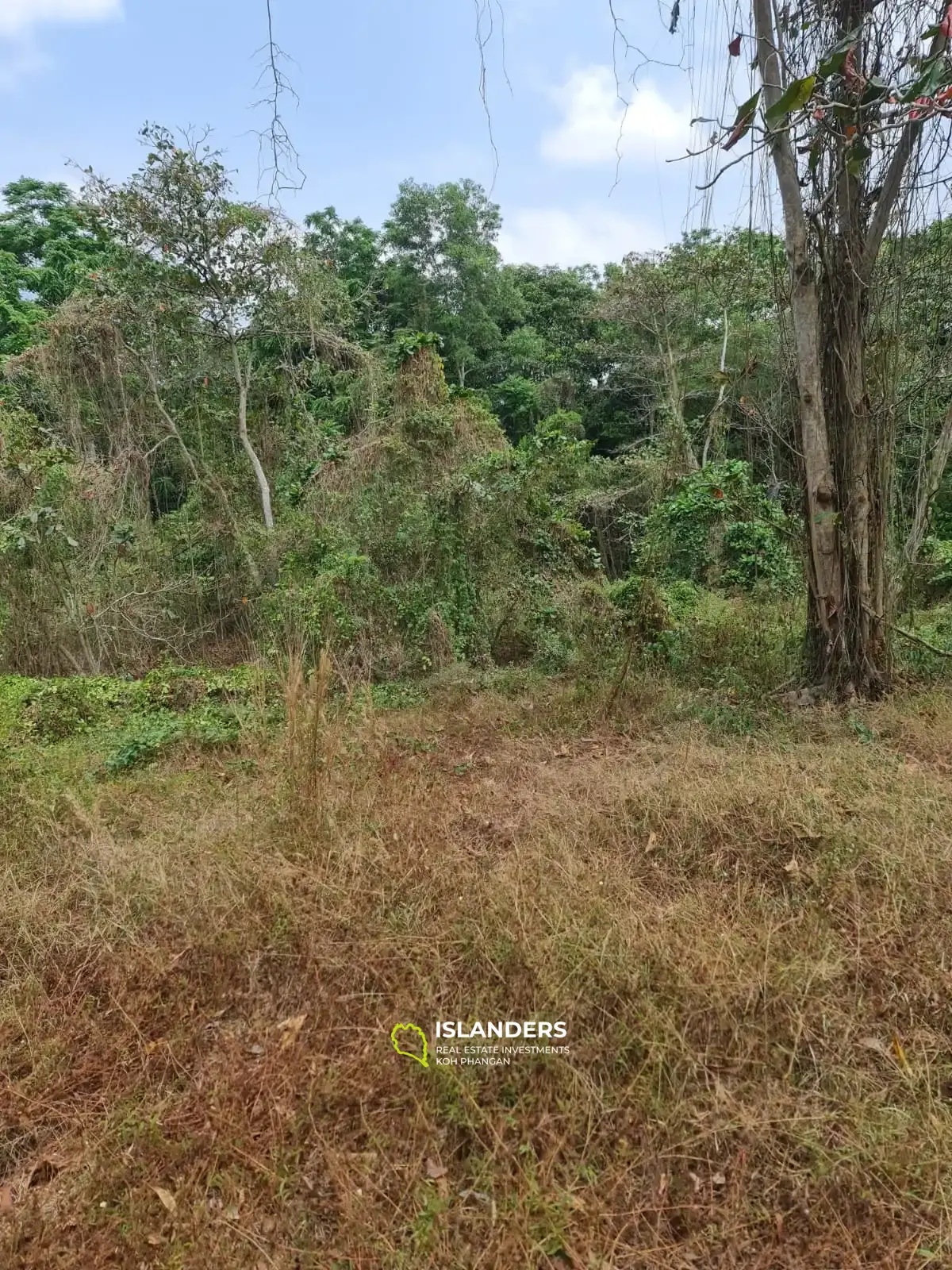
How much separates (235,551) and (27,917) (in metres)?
6.62

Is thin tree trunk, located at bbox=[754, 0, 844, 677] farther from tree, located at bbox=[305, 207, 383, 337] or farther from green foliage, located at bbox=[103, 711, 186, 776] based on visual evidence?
tree, located at bbox=[305, 207, 383, 337]

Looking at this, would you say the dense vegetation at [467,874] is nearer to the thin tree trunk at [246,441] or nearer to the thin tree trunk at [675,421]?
the thin tree trunk at [246,441]

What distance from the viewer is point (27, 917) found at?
6.86 ft

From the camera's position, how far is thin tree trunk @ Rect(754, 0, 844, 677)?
329cm

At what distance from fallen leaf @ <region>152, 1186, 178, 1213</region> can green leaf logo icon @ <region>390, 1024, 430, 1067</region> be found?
1.71 feet

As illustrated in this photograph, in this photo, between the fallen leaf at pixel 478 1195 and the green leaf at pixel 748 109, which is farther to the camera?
the green leaf at pixel 748 109

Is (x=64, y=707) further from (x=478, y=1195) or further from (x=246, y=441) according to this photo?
(x=246, y=441)

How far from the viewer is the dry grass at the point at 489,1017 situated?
4.00 feet

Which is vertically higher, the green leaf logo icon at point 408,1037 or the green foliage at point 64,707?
the green foliage at point 64,707

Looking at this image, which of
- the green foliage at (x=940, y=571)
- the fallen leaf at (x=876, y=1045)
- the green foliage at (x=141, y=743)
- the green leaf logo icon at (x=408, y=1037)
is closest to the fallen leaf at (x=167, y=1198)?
the green leaf logo icon at (x=408, y=1037)

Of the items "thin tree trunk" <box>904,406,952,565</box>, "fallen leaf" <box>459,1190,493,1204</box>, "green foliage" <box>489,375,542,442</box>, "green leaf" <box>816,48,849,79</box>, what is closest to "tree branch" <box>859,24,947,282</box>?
"thin tree trunk" <box>904,406,952,565</box>

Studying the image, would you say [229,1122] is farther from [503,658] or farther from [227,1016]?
[503,658]

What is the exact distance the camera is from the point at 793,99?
1642 mm

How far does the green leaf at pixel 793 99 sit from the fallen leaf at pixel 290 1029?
2.67 m
